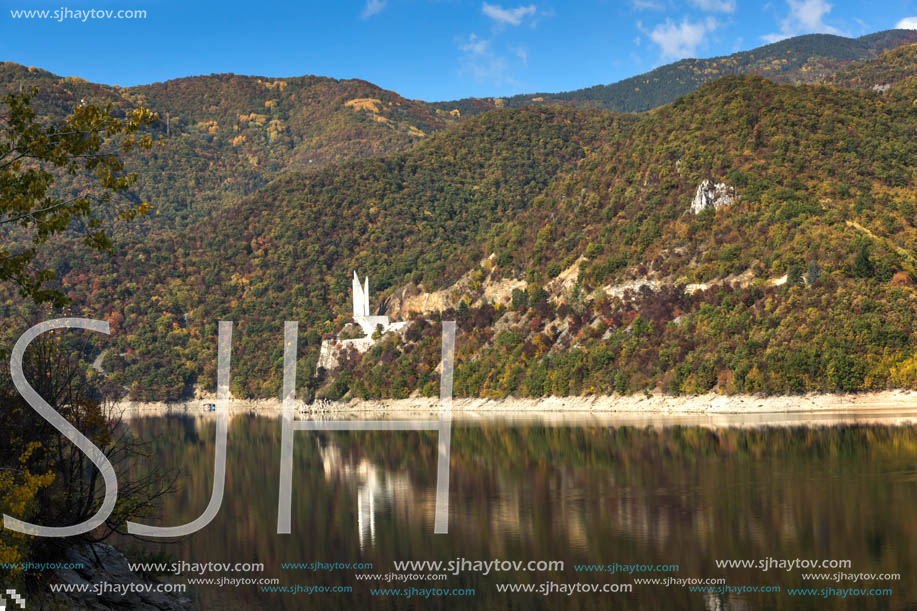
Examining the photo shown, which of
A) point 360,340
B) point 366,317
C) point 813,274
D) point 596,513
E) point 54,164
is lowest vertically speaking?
point 596,513

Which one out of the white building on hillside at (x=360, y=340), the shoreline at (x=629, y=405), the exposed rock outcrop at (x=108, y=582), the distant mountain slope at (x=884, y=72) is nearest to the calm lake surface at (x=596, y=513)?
the exposed rock outcrop at (x=108, y=582)

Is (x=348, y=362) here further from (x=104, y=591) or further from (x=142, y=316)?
(x=104, y=591)

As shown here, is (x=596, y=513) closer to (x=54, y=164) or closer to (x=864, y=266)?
(x=54, y=164)

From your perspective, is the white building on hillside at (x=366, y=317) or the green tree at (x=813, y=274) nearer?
the green tree at (x=813, y=274)

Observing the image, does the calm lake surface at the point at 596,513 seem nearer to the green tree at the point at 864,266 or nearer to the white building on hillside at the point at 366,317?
the green tree at the point at 864,266

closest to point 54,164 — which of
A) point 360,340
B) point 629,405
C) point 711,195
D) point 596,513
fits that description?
point 596,513
